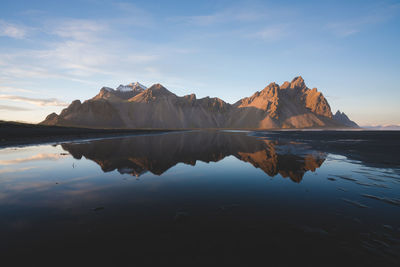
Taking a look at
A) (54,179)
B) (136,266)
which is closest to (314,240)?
(136,266)

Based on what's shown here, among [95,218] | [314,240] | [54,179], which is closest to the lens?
[314,240]

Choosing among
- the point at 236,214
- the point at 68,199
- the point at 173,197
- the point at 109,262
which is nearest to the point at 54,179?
the point at 68,199

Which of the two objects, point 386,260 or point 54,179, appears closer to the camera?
point 386,260

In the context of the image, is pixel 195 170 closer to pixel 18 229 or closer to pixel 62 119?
pixel 18 229

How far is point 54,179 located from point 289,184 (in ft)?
41.6

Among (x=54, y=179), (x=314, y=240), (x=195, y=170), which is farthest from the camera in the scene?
(x=195, y=170)

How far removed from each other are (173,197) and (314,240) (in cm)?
501

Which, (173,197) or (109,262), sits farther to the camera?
(173,197)

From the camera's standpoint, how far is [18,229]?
17.2 ft

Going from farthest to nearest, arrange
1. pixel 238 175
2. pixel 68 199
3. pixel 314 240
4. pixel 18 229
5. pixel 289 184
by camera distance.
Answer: pixel 238 175
pixel 289 184
pixel 68 199
pixel 18 229
pixel 314 240

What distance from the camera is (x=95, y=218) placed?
19.2 ft

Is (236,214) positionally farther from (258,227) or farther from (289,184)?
(289,184)

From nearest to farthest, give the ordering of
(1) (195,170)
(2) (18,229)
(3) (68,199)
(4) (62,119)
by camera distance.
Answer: (2) (18,229), (3) (68,199), (1) (195,170), (4) (62,119)

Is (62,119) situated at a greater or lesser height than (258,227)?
greater
